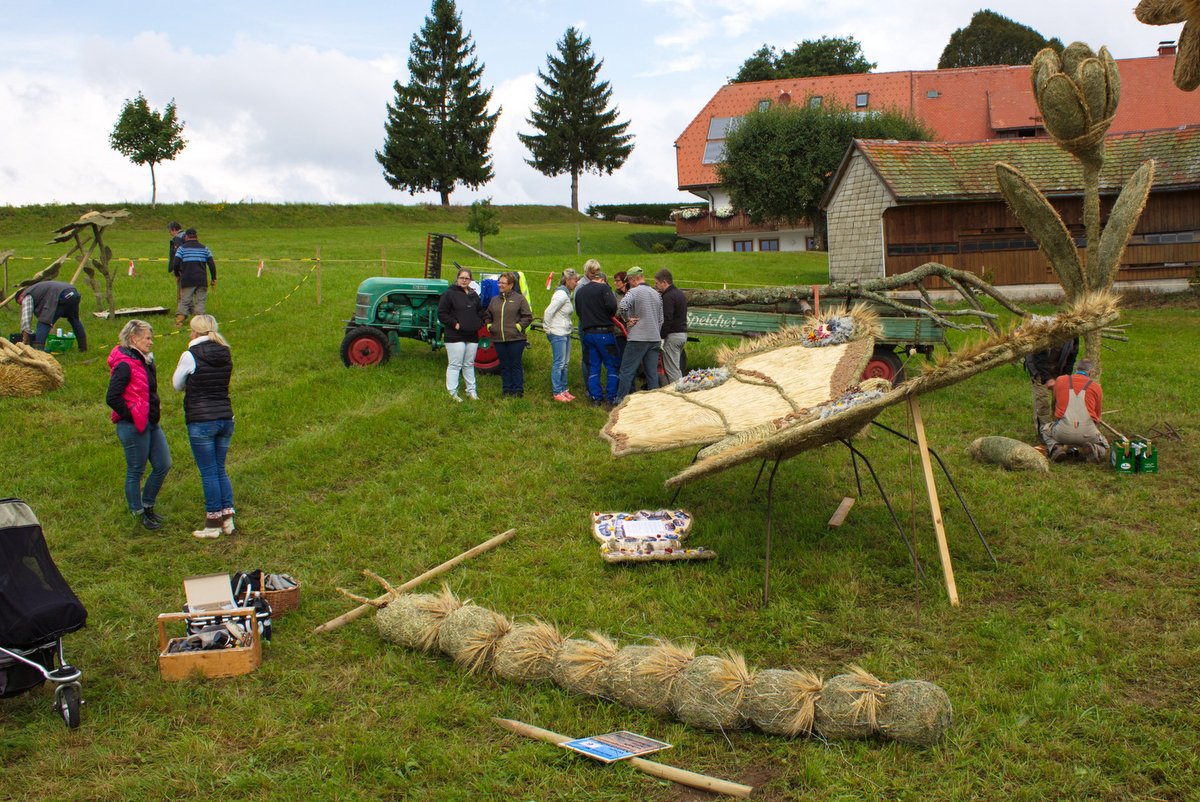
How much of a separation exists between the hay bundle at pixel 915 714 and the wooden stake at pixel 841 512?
11.3 ft

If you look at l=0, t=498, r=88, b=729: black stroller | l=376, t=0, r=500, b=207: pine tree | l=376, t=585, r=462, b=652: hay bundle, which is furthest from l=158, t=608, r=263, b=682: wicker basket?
l=376, t=0, r=500, b=207: pine tree

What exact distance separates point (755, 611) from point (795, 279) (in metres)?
23.0

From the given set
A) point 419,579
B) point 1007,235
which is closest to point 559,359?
point 419,579

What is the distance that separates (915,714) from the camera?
4.93 metres

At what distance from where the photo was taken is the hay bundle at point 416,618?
6.36m

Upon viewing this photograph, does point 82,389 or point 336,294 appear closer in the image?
point 82,389

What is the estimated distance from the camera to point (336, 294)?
20656mm

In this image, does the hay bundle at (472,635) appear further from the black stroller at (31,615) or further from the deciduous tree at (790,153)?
the deciduous tree at (790,153)

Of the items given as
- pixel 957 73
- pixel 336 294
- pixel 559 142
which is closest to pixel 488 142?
pixel 559 142

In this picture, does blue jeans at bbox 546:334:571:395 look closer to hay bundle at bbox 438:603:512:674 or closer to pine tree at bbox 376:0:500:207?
hay bundle at bbox 438:603:512:674

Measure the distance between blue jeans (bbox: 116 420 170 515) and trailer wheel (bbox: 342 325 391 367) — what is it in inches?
216

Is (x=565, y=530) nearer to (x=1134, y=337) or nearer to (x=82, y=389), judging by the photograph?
(x=82, y=389)

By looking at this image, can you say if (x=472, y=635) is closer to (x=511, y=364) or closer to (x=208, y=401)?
(x=208, y=401)

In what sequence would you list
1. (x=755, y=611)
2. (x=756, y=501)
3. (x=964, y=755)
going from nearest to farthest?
(x=964, y=755)
(x=755, y=611)
(x=756, y=501)
